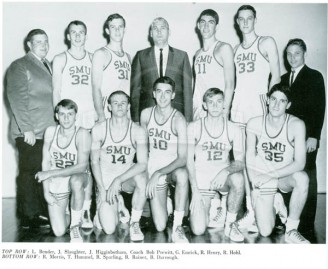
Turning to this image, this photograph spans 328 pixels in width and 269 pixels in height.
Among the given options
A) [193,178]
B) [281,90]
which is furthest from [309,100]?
[193,178]

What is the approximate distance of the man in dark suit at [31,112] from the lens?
1726mm

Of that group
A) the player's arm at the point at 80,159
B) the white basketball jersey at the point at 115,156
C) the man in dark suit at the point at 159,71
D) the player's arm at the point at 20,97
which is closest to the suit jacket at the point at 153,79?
the man in dark suit at the point at 159,71

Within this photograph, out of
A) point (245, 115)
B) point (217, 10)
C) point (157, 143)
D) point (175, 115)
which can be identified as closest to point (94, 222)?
point (157, 143)

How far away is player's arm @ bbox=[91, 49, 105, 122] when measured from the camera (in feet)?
5.69

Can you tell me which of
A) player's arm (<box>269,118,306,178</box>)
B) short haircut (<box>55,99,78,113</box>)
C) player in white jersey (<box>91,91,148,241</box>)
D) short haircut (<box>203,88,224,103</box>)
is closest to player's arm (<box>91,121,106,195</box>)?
player in white jersey (<box>91,91,148,241</box>)

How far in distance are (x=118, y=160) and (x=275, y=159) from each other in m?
0.65

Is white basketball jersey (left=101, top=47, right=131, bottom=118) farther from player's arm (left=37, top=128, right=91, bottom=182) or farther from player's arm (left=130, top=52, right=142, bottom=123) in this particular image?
player's arm (left=37, top=128, right=91, bottom=182)

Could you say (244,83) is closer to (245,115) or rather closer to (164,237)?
(245,115)

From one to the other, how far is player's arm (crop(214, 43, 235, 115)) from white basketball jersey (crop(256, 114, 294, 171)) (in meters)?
0.22

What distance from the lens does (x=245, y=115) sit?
1.73 metres

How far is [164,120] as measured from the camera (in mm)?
1717

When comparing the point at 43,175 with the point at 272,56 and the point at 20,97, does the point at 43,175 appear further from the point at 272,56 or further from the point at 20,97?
the point at 272,56

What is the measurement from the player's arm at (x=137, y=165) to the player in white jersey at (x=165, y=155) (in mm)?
23
